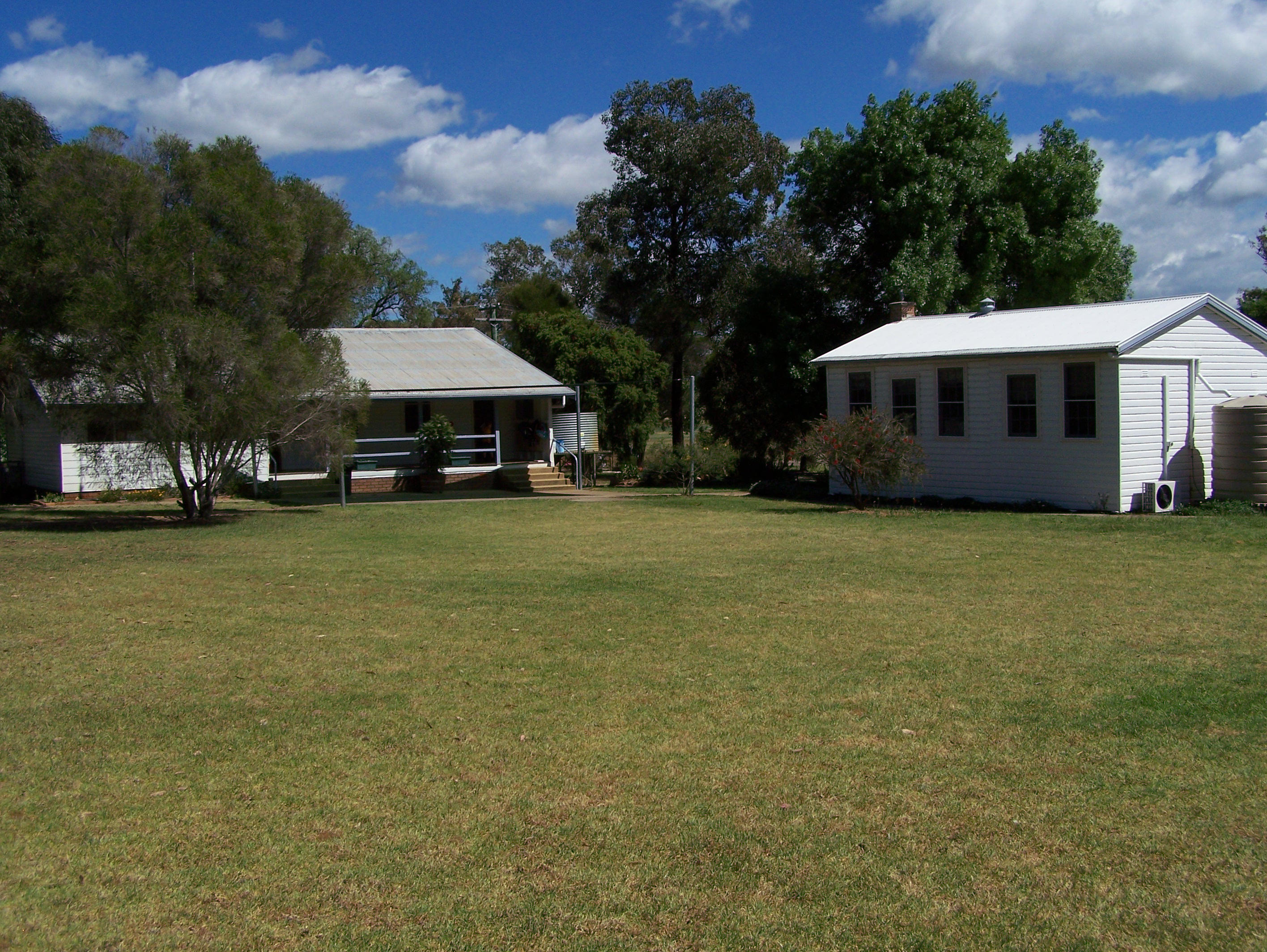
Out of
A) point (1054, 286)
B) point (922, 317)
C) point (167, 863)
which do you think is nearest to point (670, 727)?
point (167, 863)

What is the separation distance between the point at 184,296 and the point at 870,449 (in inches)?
482

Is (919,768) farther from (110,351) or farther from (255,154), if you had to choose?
(255,154)

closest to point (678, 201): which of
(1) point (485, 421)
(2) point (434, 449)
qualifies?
(1) point (485, 421)

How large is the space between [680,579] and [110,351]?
10.9 m

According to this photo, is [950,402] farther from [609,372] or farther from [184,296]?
[184,296]

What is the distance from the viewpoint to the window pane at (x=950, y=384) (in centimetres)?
2070

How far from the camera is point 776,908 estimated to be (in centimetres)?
413

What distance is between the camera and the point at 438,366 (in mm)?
Answer: 28172

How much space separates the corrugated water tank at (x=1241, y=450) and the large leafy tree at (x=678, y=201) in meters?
18.4

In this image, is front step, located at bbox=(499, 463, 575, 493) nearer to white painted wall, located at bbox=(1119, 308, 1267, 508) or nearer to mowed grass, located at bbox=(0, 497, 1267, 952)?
white painted wall, located at bbox=(1119, 308, 1267, 508)

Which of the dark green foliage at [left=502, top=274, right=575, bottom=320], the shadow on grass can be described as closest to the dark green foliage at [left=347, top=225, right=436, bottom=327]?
the dark green foliage at [left=502, top=274, right=575, bottom=320]

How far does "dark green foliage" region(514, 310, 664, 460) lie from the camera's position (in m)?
30.6

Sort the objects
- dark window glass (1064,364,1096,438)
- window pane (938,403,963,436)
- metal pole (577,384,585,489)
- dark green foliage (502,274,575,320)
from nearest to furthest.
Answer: dark window glass (1064,364,1096,438) < window pane (938,403,963,436) < metal pole (577,384,585,489) < dark green foliage (502,274,575,320)

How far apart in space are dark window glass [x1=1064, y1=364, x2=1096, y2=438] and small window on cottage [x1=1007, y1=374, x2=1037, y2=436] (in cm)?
58
